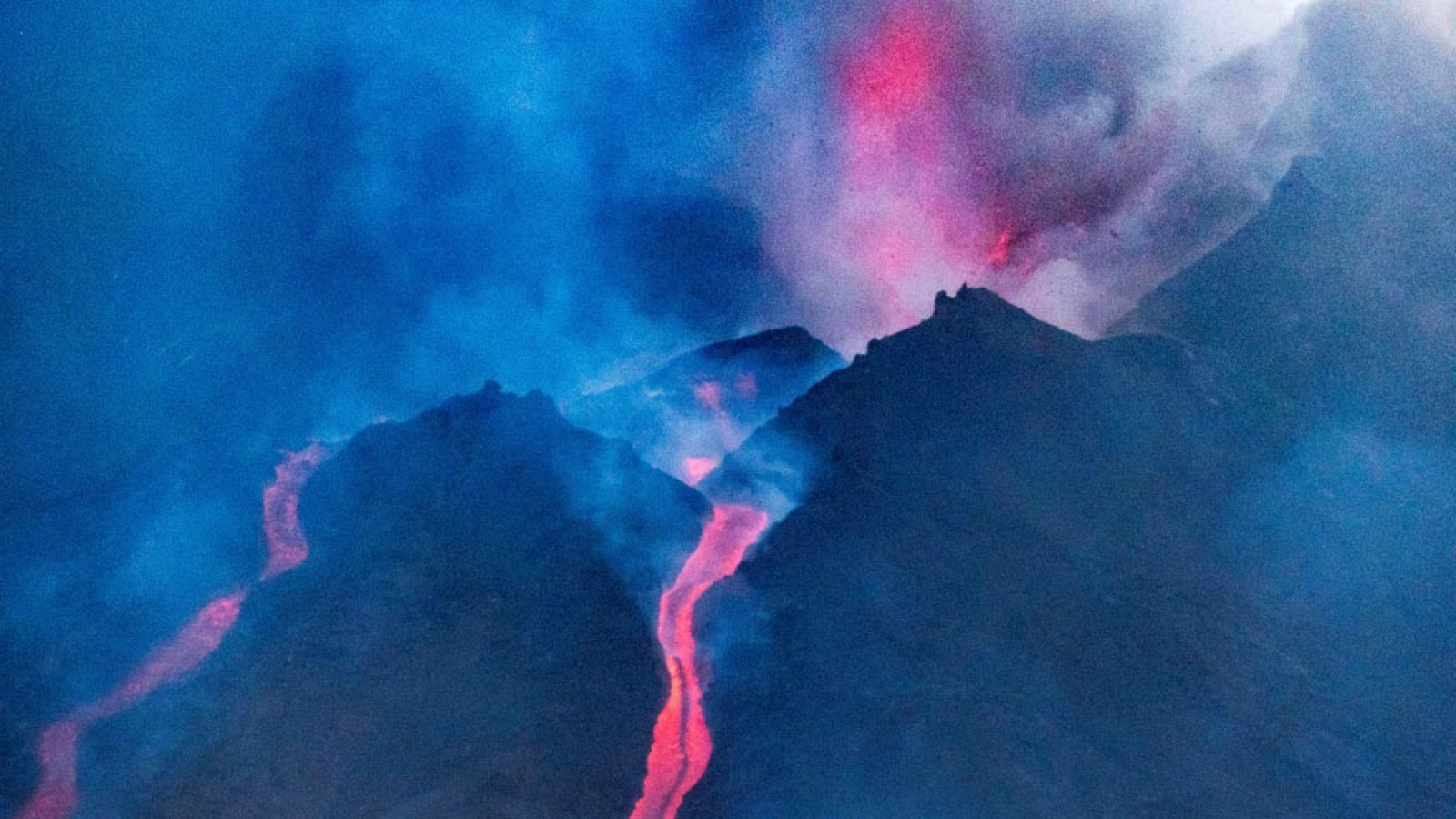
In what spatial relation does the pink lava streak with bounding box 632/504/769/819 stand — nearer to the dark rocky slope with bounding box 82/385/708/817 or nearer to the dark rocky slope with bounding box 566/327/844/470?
the dark rocky slope with bounding box 82/385/708/817

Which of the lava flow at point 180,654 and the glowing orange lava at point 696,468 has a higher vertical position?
the glowing orange lava at point 696,468

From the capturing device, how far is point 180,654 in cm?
1783

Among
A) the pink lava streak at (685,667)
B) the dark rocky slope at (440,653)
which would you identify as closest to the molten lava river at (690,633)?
the pink lava streak at (685,667)

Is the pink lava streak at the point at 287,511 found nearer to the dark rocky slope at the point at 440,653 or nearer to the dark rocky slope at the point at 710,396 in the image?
the dark rocky slope at the point at 440,653

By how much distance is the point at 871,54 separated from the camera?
2281cm

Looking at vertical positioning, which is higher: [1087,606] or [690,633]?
[690,633]

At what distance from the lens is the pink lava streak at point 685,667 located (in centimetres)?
1560

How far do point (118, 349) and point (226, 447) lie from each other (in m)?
2.69

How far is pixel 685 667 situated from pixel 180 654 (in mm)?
7445

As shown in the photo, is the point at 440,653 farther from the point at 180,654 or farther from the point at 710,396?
the point at 710,396

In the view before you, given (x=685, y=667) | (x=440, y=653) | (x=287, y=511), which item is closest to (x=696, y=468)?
(x=685, y=667)

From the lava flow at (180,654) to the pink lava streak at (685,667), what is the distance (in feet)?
20.3

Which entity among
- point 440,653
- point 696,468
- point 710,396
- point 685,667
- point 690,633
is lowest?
point 685,667

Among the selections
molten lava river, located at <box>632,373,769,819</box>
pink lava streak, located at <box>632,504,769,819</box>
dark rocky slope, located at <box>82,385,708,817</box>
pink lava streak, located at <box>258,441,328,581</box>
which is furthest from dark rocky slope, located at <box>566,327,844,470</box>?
pink lava streak, located at <box>258,441,328,581</box>
